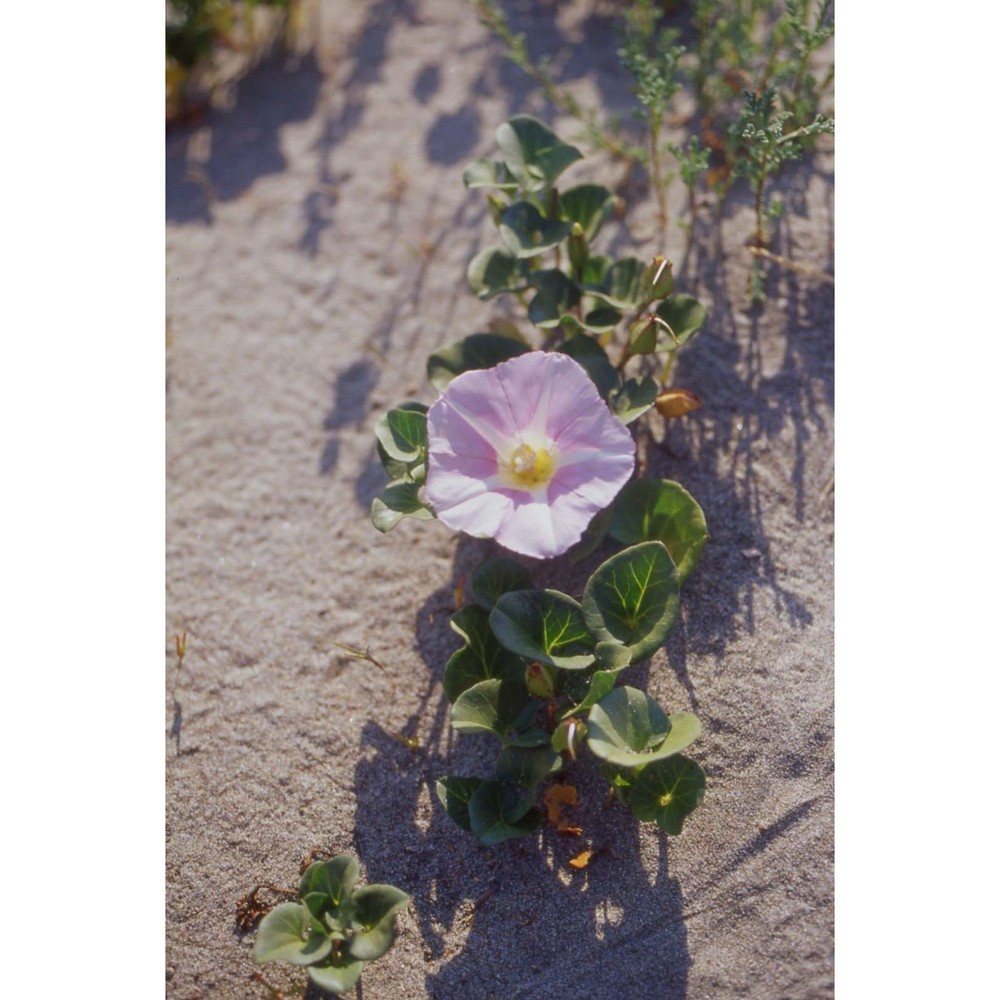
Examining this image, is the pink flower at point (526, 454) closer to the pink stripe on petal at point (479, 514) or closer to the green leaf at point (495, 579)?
the pink stripe on petal at point (479, 514)

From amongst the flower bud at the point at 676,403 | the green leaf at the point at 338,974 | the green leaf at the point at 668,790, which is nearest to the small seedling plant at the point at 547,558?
the green leaf at the point at 668,790

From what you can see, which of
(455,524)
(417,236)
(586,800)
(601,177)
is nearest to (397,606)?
(455,524)

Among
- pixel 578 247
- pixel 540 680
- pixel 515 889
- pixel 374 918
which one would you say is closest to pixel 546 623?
pixel 540 680

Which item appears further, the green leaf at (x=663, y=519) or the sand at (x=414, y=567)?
the green leaf at (x=663, y=519)

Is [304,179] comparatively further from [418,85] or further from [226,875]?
[226,875]

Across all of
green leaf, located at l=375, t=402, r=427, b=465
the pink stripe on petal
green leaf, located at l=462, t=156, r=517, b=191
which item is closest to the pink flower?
the pink stripe on petal

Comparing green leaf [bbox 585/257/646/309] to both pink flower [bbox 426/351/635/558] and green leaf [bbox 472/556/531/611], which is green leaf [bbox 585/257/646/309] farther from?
green leaf [bbox 472/556/531/611]
